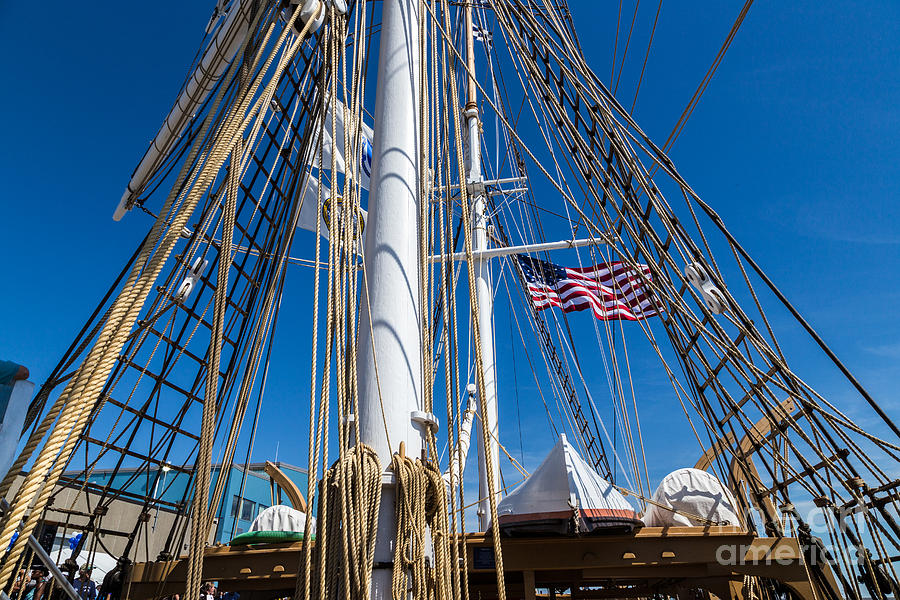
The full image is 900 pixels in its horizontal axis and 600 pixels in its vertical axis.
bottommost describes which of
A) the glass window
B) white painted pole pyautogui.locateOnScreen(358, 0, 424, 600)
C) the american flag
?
white painted pole pyautogui.locateOnScreen(358, 0, 424, 600)

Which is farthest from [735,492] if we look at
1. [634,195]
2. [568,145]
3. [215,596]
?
[215,596]

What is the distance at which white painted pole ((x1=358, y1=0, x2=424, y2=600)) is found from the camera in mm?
2502

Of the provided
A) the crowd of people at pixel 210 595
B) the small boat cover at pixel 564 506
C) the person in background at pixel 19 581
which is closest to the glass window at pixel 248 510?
the crowd of people at pixel 210 595

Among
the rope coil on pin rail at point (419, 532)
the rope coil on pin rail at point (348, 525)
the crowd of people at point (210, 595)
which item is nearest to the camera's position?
the rope coil on pin rail at point (348, 525)

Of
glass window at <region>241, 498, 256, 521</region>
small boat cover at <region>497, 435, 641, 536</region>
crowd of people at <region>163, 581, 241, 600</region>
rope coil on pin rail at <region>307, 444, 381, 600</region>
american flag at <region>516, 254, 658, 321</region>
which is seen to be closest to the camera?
rope coil on pin rail at <region>307, 444, 381, 600</region>

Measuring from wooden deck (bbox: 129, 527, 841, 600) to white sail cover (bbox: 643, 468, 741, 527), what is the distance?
1.39 ft

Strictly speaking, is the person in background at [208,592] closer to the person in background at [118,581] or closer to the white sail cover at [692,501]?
the person in background at [118,581]

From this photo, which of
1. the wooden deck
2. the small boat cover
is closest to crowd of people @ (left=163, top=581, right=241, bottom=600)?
the wooden deck

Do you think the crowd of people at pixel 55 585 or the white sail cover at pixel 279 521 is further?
the white sail cover at pixel 279 521

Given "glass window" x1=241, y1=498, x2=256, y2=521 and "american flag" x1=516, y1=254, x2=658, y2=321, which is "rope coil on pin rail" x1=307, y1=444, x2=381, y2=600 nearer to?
"american flag" x1=516, y1=254, x2=658, y2=321

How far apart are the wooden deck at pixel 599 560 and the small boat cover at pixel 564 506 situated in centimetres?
14

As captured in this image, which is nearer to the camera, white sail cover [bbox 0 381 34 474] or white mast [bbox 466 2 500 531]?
white sail cover [bbox 0 381 34 474]

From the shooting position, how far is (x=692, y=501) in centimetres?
488

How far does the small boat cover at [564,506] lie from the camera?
162 inches
